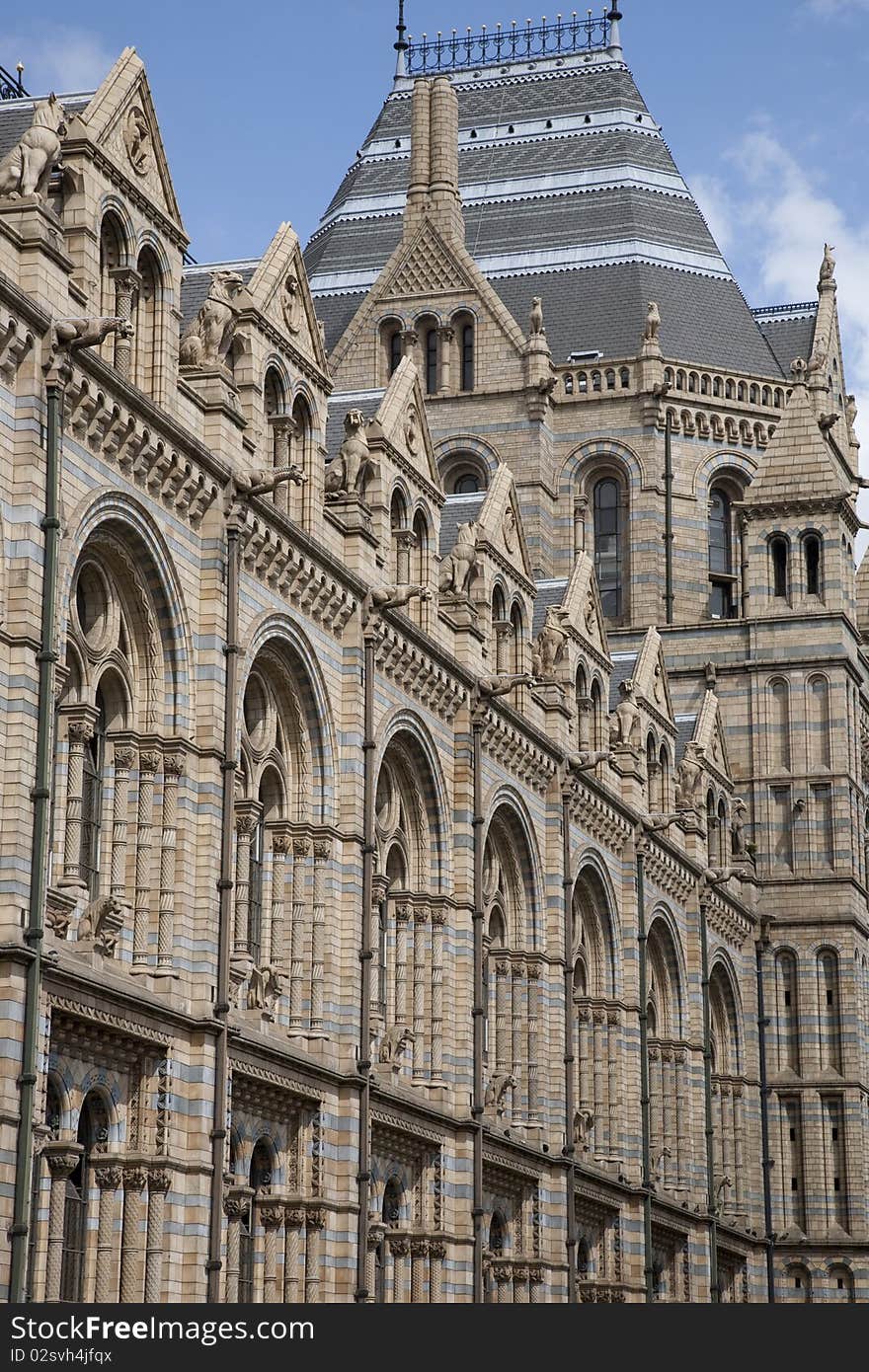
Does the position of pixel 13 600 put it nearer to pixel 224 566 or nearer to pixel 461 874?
pixel 224 566

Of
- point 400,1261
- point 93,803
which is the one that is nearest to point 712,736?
point 400,1261

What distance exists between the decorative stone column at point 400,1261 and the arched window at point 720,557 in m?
38.2

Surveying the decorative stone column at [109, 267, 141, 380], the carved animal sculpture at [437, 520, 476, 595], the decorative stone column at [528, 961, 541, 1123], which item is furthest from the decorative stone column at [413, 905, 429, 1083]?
the decorative stone column at [109, 267, 141, 380]

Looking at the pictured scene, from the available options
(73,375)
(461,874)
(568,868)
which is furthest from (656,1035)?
(73,375)

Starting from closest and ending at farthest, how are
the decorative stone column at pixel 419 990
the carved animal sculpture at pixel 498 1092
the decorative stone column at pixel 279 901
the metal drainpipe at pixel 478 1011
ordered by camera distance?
1. the decorative stone column at pixel 279 901
2. the decorative stone column at pixel 419 990
3. the metal drainpipe at pixel 478 1011
4. the carved animal sculpture at pixel 498 1092

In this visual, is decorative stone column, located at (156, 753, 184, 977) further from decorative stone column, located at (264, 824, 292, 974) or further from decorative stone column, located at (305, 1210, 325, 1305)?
decorative stone column, located at (305, 1210, 325, 1305)

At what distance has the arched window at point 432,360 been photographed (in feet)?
260

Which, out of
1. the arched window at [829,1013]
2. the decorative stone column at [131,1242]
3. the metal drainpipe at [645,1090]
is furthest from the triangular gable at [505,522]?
the decorative stone column at [131,1242]

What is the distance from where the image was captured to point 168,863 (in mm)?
37156

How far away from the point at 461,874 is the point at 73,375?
1858 cm

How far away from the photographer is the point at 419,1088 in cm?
4769

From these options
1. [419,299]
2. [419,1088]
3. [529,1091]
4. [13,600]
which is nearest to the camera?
[13,600]

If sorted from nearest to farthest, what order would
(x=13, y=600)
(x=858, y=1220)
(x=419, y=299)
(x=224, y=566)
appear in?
(x=13, y=600)
(x=224, y=566)
(x=858, y=1220)
(x=419, y=299)

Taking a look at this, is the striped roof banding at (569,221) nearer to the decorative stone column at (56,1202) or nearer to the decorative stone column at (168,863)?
the decorative stone column at (168,863)
